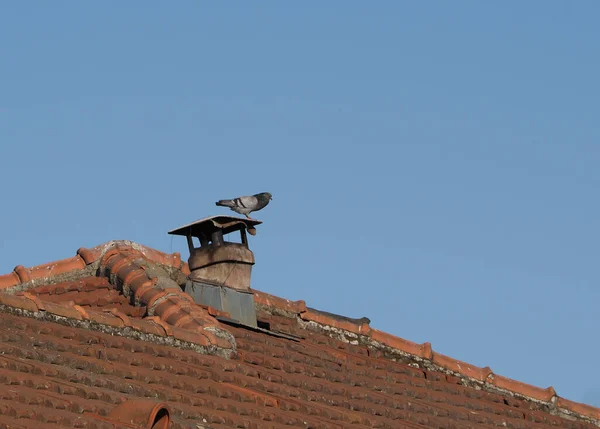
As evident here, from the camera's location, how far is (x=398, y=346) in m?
13.0

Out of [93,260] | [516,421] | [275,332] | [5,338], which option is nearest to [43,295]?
[93,260]

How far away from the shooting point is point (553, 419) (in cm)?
1293

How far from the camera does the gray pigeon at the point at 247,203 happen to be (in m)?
13.0

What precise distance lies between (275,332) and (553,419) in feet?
9.38

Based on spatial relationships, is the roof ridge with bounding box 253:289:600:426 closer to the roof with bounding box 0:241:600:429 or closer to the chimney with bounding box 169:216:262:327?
the roof with bounding box 0:241:600:429

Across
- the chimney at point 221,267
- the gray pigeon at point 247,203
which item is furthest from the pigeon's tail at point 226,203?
the chimney at point 221,267

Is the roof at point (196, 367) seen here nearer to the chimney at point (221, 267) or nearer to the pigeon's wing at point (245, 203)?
the chimney at point (221, 267)

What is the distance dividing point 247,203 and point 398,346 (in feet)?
6.51

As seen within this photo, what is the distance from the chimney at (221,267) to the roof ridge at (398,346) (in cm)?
70

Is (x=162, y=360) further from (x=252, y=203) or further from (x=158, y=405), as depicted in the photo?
(x=252, y=203)

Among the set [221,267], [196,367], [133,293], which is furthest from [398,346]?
[196,367]

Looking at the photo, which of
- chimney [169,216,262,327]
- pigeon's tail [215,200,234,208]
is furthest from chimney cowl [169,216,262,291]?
pigeon's tail [215,200,234,208]

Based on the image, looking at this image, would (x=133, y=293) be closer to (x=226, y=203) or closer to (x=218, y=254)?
(x=218, y=254)

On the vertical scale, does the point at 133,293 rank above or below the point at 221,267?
below
